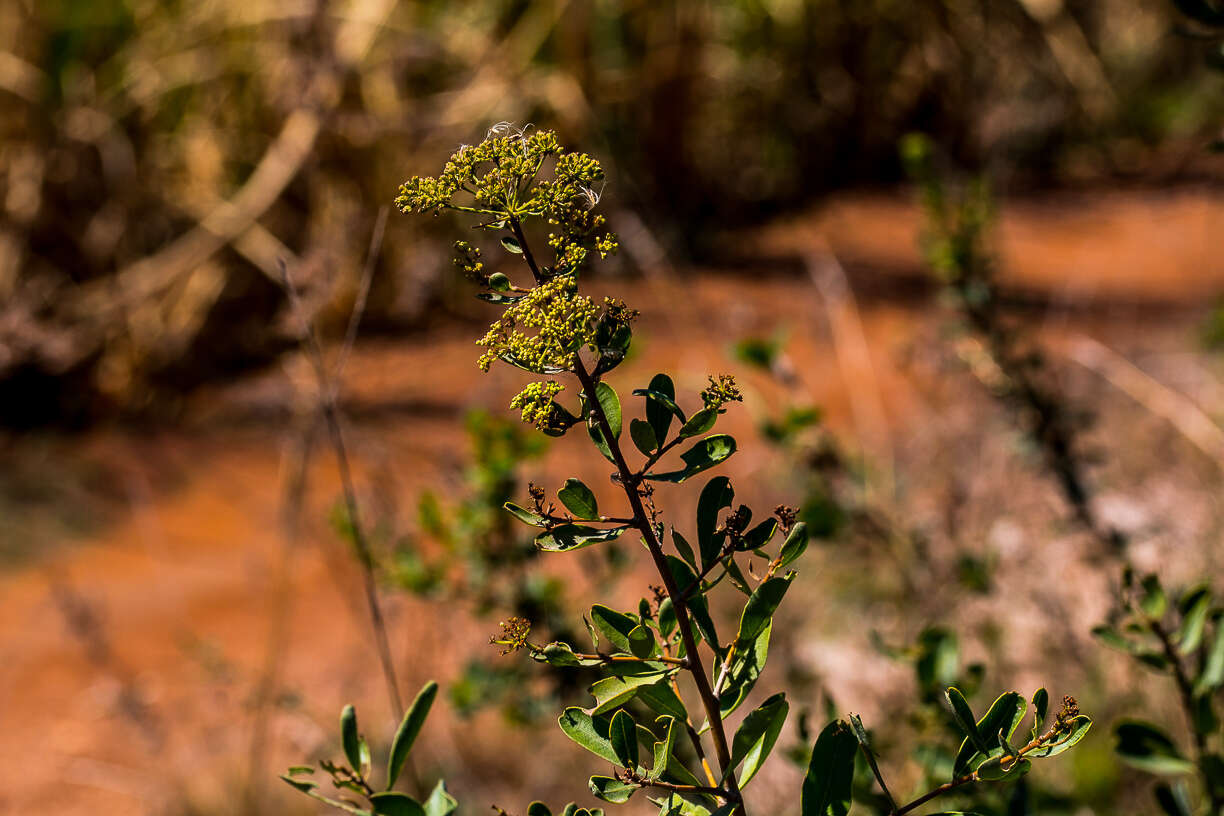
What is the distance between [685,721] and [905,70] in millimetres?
4889

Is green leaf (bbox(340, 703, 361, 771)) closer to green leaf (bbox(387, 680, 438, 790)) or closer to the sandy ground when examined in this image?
green leaf (bbox(387, 680, 438, 790))

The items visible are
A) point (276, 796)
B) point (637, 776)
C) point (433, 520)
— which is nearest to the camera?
point (637, 776)

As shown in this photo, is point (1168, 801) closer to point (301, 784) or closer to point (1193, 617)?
point (1193, 617)

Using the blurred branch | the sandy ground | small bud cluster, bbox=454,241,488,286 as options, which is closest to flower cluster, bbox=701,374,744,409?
small bud cluster, bbox=454,241,488,286

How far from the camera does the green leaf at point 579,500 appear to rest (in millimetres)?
526

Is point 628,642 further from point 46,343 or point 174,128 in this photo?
point 174,128

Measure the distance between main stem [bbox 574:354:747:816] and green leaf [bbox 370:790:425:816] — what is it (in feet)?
0.54

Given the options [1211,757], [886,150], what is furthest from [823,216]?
[1211,757]

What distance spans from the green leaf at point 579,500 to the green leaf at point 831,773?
0.55 ft

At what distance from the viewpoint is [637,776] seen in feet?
1.75

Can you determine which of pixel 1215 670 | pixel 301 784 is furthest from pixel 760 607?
pixel 1215 670

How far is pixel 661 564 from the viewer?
20.1 inches

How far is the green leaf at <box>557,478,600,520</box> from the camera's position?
1.73 ft

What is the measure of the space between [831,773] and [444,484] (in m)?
1.42
